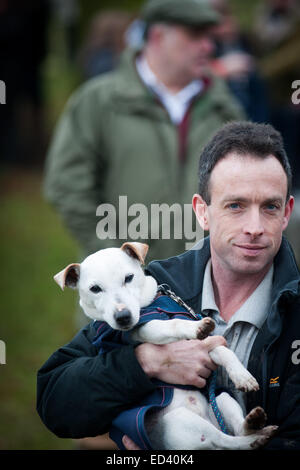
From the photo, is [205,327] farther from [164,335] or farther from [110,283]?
[110,283]

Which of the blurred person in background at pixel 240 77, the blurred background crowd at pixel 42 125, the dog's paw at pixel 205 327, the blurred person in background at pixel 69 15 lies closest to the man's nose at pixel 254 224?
the dog's paw at pixel 205 327

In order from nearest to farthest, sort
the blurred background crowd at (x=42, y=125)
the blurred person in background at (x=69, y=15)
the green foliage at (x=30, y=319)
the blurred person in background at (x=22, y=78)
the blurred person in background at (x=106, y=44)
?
the green foliage at (x=30, y=319), the blurred background crowd at (x=42, y=125), the blurred person in background at (x=106, y=44), the blurred person in background at (x=22, y=78), the blurred person in background at (x=69, y=15)

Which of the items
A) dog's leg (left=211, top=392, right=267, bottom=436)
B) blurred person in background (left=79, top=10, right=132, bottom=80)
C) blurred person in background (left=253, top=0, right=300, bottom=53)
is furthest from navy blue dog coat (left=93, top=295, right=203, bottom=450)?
blurred person in background (left=253, top=0, right=300, bottom=53)

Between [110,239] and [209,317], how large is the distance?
1.63m

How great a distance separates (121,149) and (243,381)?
319 centimetres

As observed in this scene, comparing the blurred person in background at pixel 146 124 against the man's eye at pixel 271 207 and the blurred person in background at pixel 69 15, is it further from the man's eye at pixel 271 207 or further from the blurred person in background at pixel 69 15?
the blurred person in background at pixel 69 15

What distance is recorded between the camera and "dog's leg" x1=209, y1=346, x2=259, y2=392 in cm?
232

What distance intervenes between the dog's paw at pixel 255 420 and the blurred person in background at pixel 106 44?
26.7ft

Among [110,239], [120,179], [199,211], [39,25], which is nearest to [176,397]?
[199,211]

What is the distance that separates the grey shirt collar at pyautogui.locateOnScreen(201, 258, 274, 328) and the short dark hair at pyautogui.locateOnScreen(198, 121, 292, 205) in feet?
1.05

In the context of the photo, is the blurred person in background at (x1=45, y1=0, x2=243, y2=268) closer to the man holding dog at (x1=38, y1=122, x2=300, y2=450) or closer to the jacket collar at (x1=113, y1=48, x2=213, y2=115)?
the jacket collar at (x1=113, y1=48, x2=213, y2=115)

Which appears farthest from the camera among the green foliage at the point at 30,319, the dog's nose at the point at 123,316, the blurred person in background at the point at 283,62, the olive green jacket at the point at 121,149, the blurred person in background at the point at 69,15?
the blurred person in background at the point at 69,15

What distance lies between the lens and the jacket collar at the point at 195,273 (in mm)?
2566

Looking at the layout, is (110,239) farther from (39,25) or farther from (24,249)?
(39,25)
